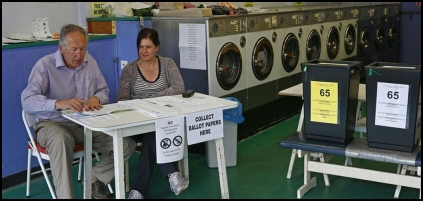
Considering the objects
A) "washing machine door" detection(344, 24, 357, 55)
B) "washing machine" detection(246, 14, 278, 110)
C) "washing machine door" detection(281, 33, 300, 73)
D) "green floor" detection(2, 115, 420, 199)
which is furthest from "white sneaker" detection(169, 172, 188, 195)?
"washing machine door" detection(344, 24, 357, 55)

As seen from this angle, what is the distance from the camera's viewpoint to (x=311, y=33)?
6.63 meters

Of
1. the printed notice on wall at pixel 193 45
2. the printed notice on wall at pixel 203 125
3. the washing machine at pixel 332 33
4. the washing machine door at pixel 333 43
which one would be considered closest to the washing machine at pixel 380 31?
the washing machine at pixel 332 33

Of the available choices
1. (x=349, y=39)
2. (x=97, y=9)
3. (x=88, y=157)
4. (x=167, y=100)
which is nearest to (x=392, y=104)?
(x=167, y=100)

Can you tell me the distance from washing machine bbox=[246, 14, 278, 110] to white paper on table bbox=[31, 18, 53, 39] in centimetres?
197

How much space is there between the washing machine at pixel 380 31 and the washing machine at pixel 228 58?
4026mm

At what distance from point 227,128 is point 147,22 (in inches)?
53.5

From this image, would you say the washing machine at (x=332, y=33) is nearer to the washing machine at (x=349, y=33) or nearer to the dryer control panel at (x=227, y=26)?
the washing machine at (x=349, y=33)

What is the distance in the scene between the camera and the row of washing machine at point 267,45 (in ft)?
16.5

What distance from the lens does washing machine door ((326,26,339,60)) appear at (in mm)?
7137

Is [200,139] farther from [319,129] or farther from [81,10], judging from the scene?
[81,10]

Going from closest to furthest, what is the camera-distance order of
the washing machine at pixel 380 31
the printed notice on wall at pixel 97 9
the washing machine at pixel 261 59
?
the printed notice on wall at pixel 97 9 → the washing machine at pixel 261 59 → the washing machine at pixel 380 31

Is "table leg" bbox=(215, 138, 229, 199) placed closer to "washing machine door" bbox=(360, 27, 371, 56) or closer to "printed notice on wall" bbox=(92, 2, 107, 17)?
"printed notice on wall" bbox=(92, 2, 107, 17)

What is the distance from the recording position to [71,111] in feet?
11.7

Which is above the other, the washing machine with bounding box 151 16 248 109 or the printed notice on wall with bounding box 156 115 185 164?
the washing machine with bounding box 151 16 248 109
